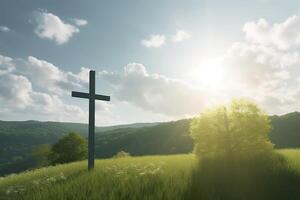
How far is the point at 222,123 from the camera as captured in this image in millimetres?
20781

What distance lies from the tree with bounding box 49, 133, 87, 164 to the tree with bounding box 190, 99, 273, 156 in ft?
142

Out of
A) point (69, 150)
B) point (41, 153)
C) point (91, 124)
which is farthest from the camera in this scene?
point (41, 153)

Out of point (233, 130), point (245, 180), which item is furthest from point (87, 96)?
point (233, 130)

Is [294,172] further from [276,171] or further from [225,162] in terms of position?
[225,162]

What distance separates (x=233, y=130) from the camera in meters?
20.2

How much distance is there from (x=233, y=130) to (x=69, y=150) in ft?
154

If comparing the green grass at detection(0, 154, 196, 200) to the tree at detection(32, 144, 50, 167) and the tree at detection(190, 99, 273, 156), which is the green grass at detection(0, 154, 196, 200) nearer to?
the tree at detection(190, 99, 273, 156)

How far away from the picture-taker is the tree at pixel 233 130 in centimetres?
1938

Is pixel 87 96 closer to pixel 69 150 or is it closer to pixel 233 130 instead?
pixel 233 130

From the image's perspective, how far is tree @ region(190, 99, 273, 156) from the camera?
1938 centimetres

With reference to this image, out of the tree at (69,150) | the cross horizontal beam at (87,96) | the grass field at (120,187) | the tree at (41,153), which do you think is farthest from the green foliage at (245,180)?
the tree at (41,153)

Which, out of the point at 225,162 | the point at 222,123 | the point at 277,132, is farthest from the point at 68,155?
the point at 277,132

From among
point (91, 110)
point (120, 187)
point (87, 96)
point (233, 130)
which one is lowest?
point (120, 187)

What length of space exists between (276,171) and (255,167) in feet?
2.92
